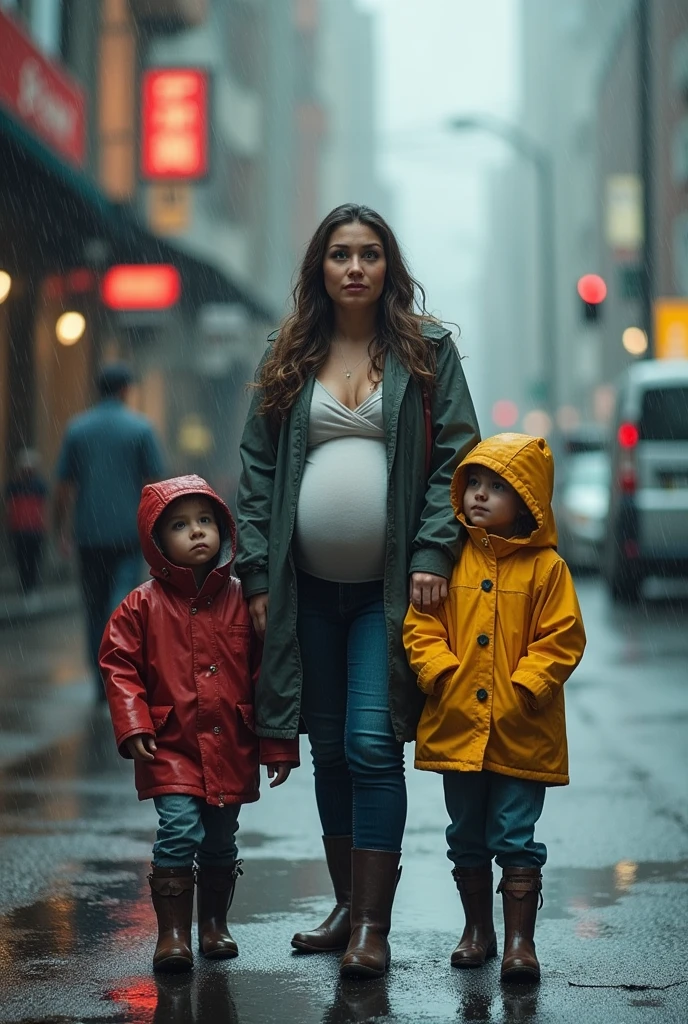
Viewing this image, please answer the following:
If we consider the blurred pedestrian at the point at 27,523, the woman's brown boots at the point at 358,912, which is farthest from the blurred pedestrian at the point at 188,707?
the blurred pedestrian at the point at 27,523

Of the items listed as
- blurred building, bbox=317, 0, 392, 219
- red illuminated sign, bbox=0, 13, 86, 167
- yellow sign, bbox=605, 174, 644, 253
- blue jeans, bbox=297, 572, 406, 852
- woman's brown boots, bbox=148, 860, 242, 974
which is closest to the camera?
woman's brown boots, bbox=148, 860, 242, 974

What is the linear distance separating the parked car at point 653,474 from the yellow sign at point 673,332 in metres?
10.7

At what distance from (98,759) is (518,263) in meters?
152

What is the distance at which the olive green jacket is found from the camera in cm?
445

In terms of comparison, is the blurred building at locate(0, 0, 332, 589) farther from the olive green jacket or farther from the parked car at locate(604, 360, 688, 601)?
the olive green jacket

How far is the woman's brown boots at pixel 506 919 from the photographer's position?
4.23 meters

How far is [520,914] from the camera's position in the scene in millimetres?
4293

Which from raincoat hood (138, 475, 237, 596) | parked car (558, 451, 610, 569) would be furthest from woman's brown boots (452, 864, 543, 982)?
parked car (558, 451, 610, 569)

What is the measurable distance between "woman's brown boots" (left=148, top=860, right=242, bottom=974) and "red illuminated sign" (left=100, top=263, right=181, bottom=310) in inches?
806

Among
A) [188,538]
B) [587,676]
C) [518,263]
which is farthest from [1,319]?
[518,263]

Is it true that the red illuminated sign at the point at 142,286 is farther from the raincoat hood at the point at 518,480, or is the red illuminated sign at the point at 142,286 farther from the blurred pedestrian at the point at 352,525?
the raincoat hood at the point at 518,480

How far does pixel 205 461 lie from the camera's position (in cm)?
3969

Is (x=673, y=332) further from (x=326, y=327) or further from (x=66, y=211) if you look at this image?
(x=326, y=327)

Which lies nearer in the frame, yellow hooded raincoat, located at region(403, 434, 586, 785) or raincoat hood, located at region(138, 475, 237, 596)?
yellow hooded raincoat, located at region(403, 434, 586, 785)
